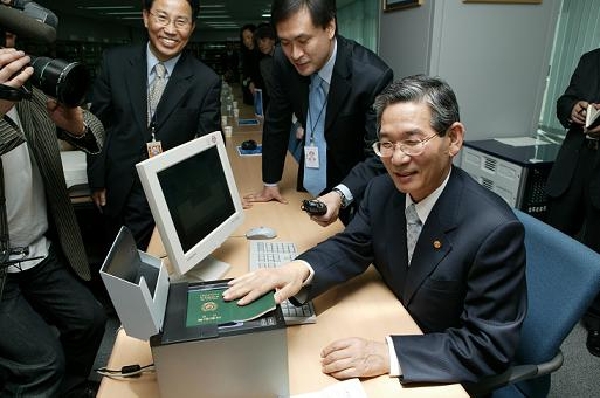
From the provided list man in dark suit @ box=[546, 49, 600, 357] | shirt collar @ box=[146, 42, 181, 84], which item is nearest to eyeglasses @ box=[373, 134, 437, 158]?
shirt collar @ box=[146, 42, 181, 84]

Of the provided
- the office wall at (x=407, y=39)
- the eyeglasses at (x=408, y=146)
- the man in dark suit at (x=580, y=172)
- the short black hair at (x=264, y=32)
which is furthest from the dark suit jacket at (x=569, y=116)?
the short black hair at (x=264, y=32)

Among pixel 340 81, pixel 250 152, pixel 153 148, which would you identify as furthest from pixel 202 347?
pixel 250 152

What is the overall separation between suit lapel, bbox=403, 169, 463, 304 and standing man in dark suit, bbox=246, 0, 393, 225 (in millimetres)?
452

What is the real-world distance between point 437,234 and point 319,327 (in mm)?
391

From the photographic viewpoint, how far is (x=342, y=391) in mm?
901

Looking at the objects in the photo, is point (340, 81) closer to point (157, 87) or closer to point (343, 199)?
point (343, 199)

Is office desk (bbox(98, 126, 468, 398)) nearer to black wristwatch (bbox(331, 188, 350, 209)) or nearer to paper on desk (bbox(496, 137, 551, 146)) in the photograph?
black wristwatch (bbox(331, 188, 350, 209))

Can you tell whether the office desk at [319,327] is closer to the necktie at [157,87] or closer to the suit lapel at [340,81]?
the suit lapel at [340,81]

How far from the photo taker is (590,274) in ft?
3.46

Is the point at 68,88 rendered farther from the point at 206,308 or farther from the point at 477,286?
the point at 477,286

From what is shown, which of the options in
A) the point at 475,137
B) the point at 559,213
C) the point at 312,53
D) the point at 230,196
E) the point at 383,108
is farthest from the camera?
the point at 475,137

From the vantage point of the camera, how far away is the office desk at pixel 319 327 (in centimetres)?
92

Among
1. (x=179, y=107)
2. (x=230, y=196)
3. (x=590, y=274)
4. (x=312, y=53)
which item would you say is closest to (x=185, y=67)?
(x=179, y=107)

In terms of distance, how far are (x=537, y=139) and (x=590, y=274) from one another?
2.42 m
